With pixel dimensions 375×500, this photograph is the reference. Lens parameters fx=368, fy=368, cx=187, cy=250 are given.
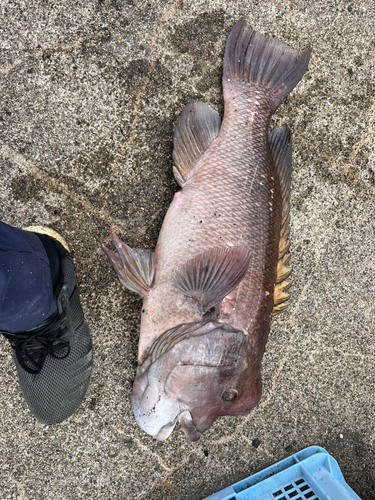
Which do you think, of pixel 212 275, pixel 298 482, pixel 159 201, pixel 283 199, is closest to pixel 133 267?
pixel 212 275

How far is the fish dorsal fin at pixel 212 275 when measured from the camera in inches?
76.5

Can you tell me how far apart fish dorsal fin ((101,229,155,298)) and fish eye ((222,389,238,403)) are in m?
0.73

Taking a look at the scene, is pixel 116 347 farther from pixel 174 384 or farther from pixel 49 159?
pixel 49 159

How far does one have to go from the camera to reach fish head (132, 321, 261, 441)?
1.97m

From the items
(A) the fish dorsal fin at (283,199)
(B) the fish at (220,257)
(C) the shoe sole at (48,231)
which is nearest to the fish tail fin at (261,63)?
(B) the fish at (220,257)

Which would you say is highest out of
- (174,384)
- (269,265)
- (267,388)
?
(269,265)

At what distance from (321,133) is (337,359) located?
1.79m

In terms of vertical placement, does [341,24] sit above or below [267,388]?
above

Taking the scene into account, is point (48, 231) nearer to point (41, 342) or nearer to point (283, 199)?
point (41, 342)

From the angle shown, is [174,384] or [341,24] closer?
[174,384]

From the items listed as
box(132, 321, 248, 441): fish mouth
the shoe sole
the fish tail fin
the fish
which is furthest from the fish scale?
the shoe sole

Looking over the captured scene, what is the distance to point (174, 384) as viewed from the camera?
6.48 feet

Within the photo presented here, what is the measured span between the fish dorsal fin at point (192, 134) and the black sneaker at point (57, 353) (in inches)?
37.0

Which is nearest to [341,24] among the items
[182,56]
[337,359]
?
[182,56]
